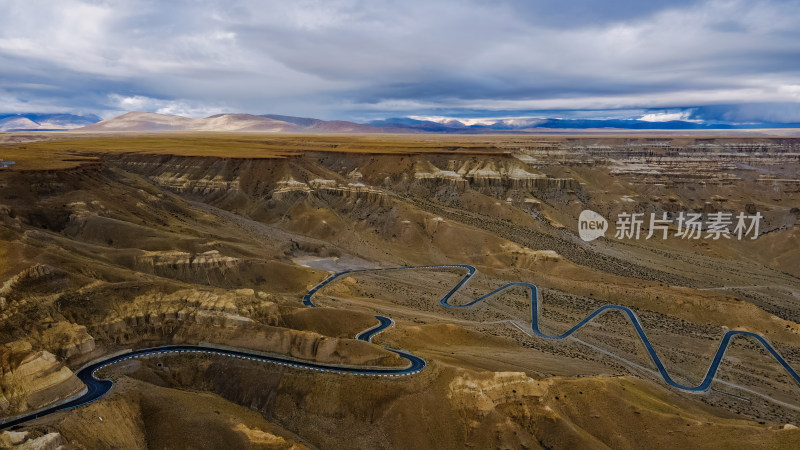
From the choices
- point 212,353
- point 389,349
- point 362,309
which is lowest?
point 362,309

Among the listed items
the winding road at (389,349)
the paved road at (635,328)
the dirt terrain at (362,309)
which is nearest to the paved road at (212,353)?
the winding road at (389,349)

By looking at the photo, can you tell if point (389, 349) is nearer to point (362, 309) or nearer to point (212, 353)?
point (362, 309)

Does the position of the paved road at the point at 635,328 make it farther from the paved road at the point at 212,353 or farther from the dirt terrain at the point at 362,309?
the paved road at the point at 212,353

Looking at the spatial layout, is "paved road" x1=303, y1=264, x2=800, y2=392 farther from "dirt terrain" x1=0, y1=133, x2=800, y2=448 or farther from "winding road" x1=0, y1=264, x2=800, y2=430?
"dirt terrain" x1=0, y1=133, x2=800, y2=448

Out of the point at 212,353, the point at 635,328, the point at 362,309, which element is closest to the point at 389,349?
the point at 362,309

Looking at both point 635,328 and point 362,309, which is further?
point 635,328

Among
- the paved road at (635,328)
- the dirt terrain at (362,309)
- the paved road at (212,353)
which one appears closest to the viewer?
the dirt terrain at (362,309)

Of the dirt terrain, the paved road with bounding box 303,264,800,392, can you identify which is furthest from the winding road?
the dirt terrain

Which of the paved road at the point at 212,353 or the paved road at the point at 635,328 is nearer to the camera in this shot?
the paved road at the point at 212,353
